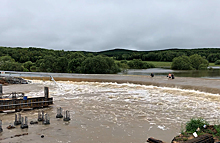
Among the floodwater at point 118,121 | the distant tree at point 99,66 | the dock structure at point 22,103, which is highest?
the distant tree at point 99,66

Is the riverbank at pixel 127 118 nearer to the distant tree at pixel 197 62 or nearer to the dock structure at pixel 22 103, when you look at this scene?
the dock structure at pixel 22 103

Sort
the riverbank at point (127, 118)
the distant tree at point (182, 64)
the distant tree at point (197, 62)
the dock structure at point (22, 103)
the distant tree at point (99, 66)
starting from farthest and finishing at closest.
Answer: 1. the distant tree at point (197, 62)
2. the distant tree at point (182, 64)
3. the distant tree at point (99, 66)
4. the dock structure at point (22, 103)
5. the riverbank at point (127, 118)

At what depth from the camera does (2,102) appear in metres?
18.7

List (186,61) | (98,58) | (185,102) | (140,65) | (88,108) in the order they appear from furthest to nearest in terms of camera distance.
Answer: (140,65), (186,61), (98,58), (185,102), (88,108)

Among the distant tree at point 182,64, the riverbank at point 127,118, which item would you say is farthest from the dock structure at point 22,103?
the distant tree at point 182,64

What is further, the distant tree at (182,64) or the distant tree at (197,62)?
the distant tree at (197,62)

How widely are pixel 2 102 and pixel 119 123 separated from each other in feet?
36.6

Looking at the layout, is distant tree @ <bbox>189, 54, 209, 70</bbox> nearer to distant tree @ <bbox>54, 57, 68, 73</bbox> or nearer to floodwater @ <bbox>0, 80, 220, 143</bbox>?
distant tree @ <bbox>54, 57, 68, 73</bbox>

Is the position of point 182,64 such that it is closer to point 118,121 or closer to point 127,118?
point 127,118

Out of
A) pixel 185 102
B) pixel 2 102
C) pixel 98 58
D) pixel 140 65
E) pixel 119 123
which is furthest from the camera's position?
→ pixel 140 65

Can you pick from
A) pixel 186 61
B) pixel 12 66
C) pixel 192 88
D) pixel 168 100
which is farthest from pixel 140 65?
pixel 168 100

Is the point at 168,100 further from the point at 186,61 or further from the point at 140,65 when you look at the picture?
the point at 140,65

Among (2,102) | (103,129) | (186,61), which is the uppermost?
(186,61)

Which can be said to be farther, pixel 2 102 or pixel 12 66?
pixel 12 66
